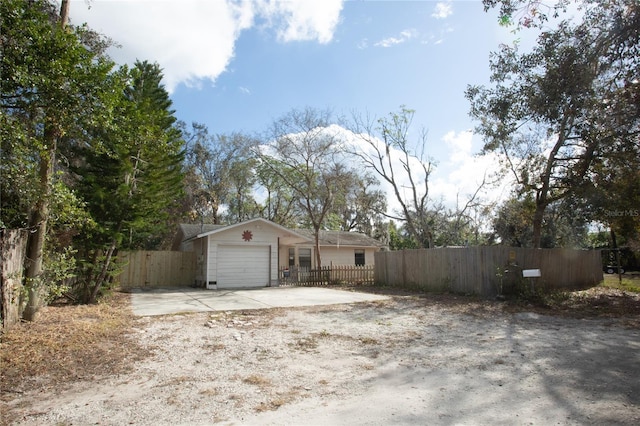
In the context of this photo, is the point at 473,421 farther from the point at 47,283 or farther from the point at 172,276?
the point at 172,276

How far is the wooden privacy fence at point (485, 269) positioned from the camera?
12.6 m

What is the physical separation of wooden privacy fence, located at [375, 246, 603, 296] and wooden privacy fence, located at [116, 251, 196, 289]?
9.36 m

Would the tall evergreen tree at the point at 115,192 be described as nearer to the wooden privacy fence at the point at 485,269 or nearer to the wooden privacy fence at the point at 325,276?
the wooden privacy fence at the point at 325,276

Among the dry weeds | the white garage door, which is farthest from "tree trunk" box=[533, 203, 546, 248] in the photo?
the white garage door

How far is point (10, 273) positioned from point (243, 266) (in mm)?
11988

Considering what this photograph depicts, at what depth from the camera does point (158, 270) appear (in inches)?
730

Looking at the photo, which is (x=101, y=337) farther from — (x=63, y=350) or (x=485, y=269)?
(x=485, y=269)

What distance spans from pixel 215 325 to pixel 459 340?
465 cm

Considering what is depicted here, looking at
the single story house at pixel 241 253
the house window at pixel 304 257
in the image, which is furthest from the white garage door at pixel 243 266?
the house window at pixel 304 257

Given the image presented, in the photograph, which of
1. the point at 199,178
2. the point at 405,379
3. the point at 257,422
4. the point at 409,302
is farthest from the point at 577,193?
the point at 199,178

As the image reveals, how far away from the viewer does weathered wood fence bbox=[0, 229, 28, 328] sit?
5984 millimetres

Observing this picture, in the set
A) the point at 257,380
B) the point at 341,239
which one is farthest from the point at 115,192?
the point at 341,239

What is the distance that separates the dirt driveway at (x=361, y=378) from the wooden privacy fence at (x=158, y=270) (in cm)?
1099

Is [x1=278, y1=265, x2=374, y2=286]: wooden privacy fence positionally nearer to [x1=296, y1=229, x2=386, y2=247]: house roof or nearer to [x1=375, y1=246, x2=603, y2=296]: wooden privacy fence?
[x1=375, y1=246, x2=603, y2=296]: wooden privacy fence
